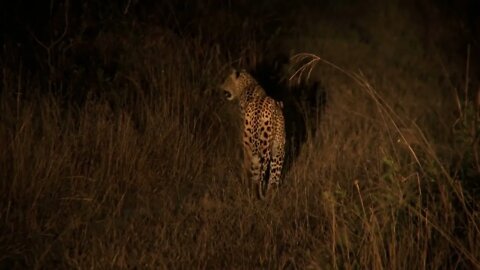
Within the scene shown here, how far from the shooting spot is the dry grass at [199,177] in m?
3.80

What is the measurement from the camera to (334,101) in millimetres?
Answer: 7562

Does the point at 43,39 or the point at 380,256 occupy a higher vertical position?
the point at 380,256

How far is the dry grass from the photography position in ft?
12.5

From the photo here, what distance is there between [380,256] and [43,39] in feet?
16.5

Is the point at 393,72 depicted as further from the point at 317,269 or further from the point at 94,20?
the point at 317,269

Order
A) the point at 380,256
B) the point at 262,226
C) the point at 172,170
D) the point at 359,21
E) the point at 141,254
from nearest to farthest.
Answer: the point at 380,256
the point at 141,254
the point at 262,226
the point at 172,170
the point at 359,21

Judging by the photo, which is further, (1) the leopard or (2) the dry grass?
(1) the leopard

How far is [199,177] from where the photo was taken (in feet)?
18.1

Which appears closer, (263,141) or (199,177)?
(199,177)

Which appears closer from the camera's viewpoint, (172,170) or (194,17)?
(172,170)

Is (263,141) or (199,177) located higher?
(263,141)

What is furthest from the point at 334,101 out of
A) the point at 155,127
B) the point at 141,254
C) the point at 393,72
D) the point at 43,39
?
the point at 141,254

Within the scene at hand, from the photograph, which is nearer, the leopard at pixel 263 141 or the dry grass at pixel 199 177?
the dry grass at pixel 199 177

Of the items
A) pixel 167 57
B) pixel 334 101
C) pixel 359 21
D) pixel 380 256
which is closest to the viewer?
pixel 380 256
